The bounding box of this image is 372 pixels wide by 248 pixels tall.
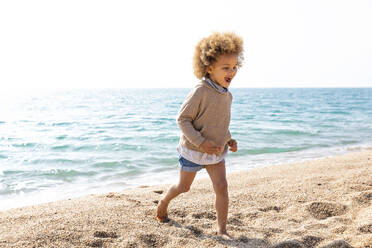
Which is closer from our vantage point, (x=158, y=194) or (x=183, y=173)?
(x=183, y=173)

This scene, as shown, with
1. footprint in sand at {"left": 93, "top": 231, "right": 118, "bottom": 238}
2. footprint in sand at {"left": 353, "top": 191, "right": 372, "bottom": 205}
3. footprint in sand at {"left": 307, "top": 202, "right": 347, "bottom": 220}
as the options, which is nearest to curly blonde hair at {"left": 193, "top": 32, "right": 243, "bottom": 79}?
footprint in sand at {"left": 93, "top": 231, "right": 118, "bottom": 238}

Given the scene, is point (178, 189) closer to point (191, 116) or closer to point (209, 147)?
point (209, 147)

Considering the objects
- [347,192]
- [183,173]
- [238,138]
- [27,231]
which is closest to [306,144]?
[238,138]

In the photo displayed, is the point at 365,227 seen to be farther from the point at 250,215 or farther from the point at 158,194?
the point at 158,194

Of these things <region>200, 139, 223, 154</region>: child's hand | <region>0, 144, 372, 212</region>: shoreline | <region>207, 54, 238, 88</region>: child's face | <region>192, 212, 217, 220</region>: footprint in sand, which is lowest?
<region>0, 144, 372, 212</region>: shoreline

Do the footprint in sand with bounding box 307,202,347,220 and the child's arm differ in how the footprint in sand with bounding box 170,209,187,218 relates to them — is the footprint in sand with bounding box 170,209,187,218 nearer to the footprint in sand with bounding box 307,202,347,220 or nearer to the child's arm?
the child's arm

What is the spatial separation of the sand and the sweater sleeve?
2.72ft

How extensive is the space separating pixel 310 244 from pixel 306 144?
8.01 meters

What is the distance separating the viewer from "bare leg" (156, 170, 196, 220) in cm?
282

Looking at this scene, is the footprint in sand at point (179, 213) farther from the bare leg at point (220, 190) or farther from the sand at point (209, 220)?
the bare leg at point (220, 190)

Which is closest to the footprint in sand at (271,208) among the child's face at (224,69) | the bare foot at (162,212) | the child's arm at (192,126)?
the bare foot at (162,212)

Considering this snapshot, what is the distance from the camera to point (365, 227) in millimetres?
2707

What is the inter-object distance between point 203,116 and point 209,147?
26 centimetres

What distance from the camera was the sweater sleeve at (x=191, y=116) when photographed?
2.58 meters
